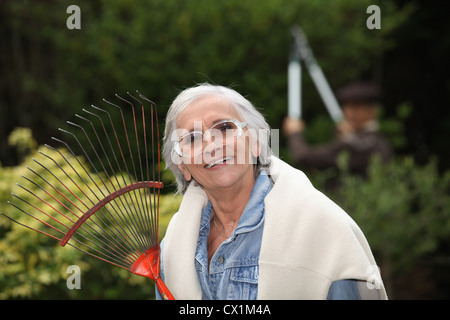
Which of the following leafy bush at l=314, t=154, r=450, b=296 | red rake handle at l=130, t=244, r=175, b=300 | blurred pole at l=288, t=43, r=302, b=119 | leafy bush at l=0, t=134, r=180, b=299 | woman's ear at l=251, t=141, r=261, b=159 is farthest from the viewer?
blurred pole at l=288, t=43, r=302, b=119

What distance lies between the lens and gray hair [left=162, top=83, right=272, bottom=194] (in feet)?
6.21

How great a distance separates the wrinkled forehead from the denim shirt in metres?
0.29

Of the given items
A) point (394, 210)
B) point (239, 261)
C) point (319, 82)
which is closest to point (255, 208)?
point (239, 261)

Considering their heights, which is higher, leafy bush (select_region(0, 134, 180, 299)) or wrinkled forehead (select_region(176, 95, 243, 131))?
wrinkled forehead (select_region(176, 95, 243, 131))

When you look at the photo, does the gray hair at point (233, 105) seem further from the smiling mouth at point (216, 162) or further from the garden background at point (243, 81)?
the garden background at point (243, 81)

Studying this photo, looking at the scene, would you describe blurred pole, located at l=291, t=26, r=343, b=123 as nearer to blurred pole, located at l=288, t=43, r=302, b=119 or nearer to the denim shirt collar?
blurred pole, located at l=288, t=43, r=302, b=119

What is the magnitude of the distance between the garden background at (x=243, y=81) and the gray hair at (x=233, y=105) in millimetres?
1886

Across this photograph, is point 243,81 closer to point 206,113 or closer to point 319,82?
point 319,82

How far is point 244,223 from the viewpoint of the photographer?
74.5 inches

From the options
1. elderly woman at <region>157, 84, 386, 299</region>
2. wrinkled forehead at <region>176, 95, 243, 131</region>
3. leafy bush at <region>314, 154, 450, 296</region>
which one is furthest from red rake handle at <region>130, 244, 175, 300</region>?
leafy bush at <region>314, 154, 450, 296</region>

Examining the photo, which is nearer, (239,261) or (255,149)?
(239,261)

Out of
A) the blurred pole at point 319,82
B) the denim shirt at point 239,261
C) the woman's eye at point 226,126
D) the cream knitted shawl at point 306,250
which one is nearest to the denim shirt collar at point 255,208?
the denim shirt at point 239,261

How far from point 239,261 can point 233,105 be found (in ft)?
1.74

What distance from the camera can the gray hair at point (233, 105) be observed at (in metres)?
1.89
